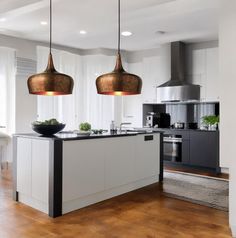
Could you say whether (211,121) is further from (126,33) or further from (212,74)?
(126,33)

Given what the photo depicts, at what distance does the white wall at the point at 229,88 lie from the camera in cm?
274

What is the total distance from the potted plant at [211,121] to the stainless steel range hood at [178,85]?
565 mm

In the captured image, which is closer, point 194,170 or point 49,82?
point 49,82

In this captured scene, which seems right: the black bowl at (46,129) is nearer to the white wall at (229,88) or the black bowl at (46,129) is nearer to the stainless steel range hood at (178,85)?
the white wall at (229,88)

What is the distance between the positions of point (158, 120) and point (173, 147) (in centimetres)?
92

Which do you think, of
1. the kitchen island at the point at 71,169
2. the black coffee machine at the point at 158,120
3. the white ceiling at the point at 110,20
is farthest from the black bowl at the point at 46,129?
the black coffee machine at the point at 158,120

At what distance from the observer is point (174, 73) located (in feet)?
21.0

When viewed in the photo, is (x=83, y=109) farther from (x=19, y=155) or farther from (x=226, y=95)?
(x=226, y=95)

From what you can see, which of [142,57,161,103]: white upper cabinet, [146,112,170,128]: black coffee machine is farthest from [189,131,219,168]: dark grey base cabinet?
[142,57,161,103]: white upper cabinet

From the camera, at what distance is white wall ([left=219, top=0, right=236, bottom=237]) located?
274 cm

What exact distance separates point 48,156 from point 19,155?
2.24ft

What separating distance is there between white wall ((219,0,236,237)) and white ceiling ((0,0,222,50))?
139 cm

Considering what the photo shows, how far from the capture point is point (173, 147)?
20.6ft

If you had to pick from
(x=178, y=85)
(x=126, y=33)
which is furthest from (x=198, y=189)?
(x=126, y=33)
